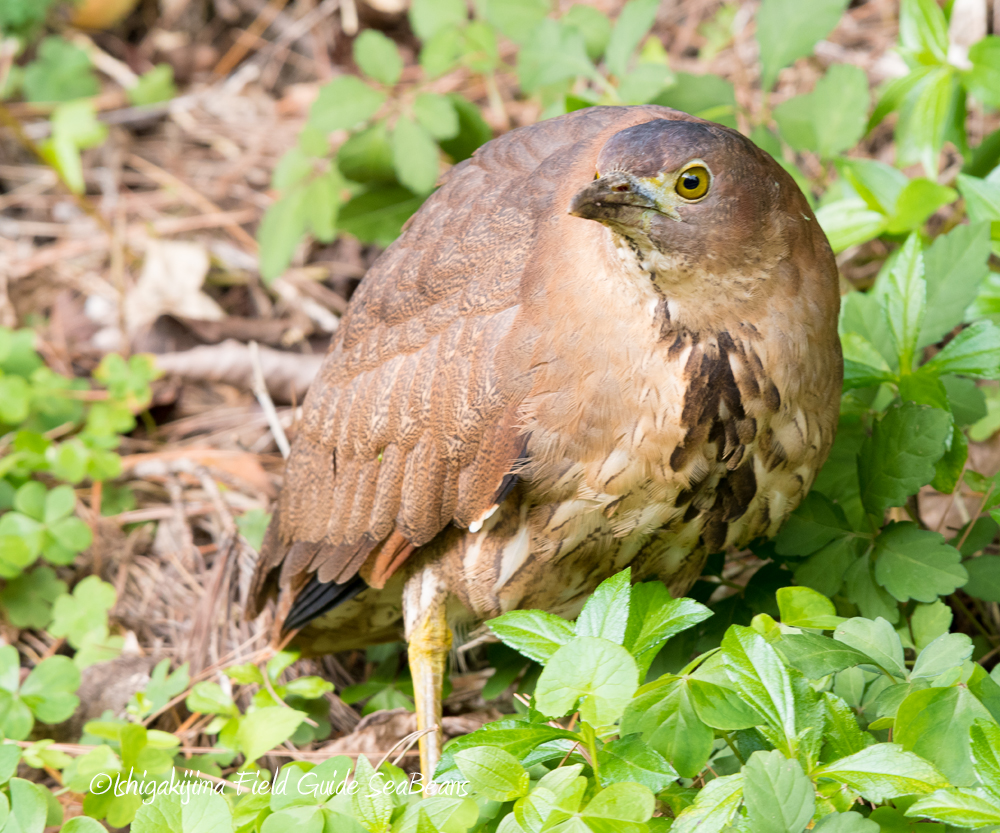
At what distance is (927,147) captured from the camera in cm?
298

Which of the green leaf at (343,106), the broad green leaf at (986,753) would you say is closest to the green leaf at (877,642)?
the broad green leaf at (986,753)

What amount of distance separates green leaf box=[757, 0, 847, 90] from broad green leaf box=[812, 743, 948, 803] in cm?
239

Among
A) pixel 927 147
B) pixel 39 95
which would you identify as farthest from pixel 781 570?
pixel 39 95

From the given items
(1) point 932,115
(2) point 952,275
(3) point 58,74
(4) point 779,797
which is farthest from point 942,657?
(3) point 58,74

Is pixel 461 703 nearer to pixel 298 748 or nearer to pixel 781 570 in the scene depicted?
pixel 298 748

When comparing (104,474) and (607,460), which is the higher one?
(607,460)

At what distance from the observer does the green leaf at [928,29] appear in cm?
296

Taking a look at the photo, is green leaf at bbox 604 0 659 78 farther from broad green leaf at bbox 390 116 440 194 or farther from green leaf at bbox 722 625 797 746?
green leaf at bbox 722 625 797 746

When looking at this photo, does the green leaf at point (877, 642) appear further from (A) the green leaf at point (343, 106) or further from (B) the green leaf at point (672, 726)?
(A) the green leaf at point (343, 106)

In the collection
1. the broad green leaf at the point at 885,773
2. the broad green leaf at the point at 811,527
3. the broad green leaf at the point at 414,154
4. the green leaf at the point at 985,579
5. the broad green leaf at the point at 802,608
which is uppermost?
the broad green leaf at the point at 414,154

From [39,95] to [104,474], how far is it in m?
2.77

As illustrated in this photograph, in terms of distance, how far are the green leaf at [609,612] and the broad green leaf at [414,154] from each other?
2.12 meters

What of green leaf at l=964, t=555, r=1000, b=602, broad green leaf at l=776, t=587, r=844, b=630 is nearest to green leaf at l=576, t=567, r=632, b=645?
broad green leaf at l=776, t=587, r=844, b=630

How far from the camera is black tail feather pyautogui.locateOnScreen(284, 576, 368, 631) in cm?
281
